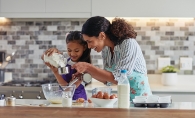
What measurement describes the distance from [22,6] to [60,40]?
63 centimetres

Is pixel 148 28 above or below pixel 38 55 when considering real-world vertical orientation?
above

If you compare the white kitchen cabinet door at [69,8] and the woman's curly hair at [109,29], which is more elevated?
the white kitchen cabinet door at [69,8]

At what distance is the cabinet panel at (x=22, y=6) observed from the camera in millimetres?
3707

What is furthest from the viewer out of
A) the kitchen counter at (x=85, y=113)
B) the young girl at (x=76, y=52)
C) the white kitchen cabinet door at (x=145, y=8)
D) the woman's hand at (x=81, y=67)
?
the white kitchen cabinet door at (x=145, y=8)

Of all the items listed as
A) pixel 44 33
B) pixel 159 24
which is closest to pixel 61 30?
pixel 44 33

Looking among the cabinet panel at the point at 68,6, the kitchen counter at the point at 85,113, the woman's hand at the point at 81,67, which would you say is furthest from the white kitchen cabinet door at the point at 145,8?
the kitchen counter at the point at 85,113

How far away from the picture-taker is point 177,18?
12.8 ft

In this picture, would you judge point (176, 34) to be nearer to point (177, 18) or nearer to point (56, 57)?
point (177, 18)

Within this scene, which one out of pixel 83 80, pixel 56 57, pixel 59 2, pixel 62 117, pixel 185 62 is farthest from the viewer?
pixel 185 62

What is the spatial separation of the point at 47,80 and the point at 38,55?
33cm

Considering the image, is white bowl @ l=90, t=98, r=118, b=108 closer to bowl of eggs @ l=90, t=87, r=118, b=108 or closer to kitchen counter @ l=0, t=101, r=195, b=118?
bowl of eggs @ l=90, t=87, r=118, b=108

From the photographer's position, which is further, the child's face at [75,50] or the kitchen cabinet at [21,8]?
the kitchen cabinet at [21,8]

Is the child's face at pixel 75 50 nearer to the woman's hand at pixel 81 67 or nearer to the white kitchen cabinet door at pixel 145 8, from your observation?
the woman's hand at pixel 81 67

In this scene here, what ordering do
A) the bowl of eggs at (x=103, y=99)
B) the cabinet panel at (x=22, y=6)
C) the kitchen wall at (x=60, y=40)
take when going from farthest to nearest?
the kitchen wall at (x=60, y=40) → the cabinet panel at (x=22, y=6) → the bowl of eggs at (x=103, y=99)
